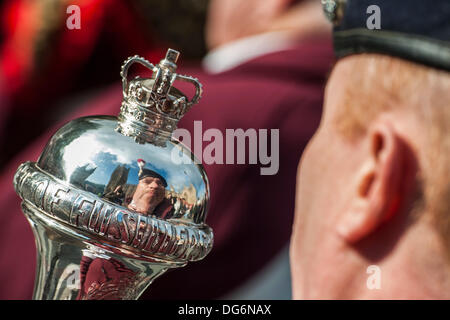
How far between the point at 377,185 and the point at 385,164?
0.10 feet

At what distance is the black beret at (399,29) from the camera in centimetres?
94

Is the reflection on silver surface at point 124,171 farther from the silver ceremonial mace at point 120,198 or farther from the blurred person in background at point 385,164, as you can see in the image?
the blurred person in background at point 385,164

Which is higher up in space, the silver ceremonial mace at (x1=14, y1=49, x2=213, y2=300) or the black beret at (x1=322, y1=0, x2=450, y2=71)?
the black beret at (x1=322, y1=0, x2=450, y2=71)

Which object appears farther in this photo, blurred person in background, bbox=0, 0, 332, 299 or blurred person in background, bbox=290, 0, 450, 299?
blurred person in background, bbox=0, 0, 332, 299

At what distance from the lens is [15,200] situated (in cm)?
229

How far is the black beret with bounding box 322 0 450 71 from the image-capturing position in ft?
Result: 3.08

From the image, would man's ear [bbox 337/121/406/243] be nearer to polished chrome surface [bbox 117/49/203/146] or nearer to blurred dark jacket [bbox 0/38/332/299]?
polished chrome surface [bbox 117/49/203/146]

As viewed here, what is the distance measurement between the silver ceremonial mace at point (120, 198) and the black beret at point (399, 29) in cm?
28

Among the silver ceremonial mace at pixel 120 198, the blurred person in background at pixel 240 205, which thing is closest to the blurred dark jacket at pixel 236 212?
the blurred person in background at pixel 240 205

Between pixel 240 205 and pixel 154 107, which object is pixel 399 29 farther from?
pixel 240 205

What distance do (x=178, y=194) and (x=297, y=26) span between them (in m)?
1.79

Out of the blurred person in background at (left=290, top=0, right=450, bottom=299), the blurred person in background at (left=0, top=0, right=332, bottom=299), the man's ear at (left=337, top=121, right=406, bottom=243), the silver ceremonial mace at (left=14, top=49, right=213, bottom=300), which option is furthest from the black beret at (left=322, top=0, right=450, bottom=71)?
the blurred person in background at (left=0, top=0, right=332, bottom=299)
